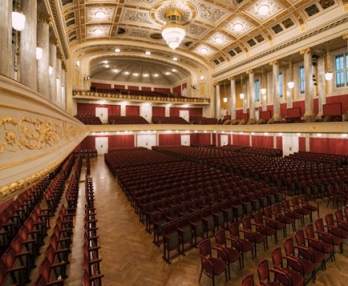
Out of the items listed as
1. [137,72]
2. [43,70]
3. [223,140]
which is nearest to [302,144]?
[223,140]

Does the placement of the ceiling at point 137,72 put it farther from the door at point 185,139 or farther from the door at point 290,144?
the door at point 290,144

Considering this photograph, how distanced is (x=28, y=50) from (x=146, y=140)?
1779cm

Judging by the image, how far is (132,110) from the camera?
77.0ft

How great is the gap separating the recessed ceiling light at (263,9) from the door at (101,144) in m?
15.8

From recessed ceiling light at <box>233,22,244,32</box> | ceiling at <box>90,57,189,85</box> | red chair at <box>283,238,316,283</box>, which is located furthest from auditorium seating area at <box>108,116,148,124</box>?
red chair at <box>283,238,316,283</box>

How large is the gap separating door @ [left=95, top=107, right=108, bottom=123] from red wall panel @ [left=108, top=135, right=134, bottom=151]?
216 centimetres

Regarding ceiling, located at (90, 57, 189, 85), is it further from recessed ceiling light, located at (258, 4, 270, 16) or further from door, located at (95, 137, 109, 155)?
recessed ceiling light, located at (258, 4, 270, 16)

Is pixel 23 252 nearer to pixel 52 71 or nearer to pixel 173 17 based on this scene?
pixel 52 71

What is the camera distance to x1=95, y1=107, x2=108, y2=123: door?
2191 cm

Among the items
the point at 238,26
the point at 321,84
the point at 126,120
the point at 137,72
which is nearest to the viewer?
the point at 321,84

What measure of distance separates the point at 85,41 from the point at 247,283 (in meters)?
20.2

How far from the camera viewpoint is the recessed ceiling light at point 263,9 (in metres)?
13.9

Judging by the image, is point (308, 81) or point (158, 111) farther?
point (158, 111)

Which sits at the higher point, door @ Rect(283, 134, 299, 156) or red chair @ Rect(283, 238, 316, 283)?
door @ Rect(283, 134, 299, 156)
